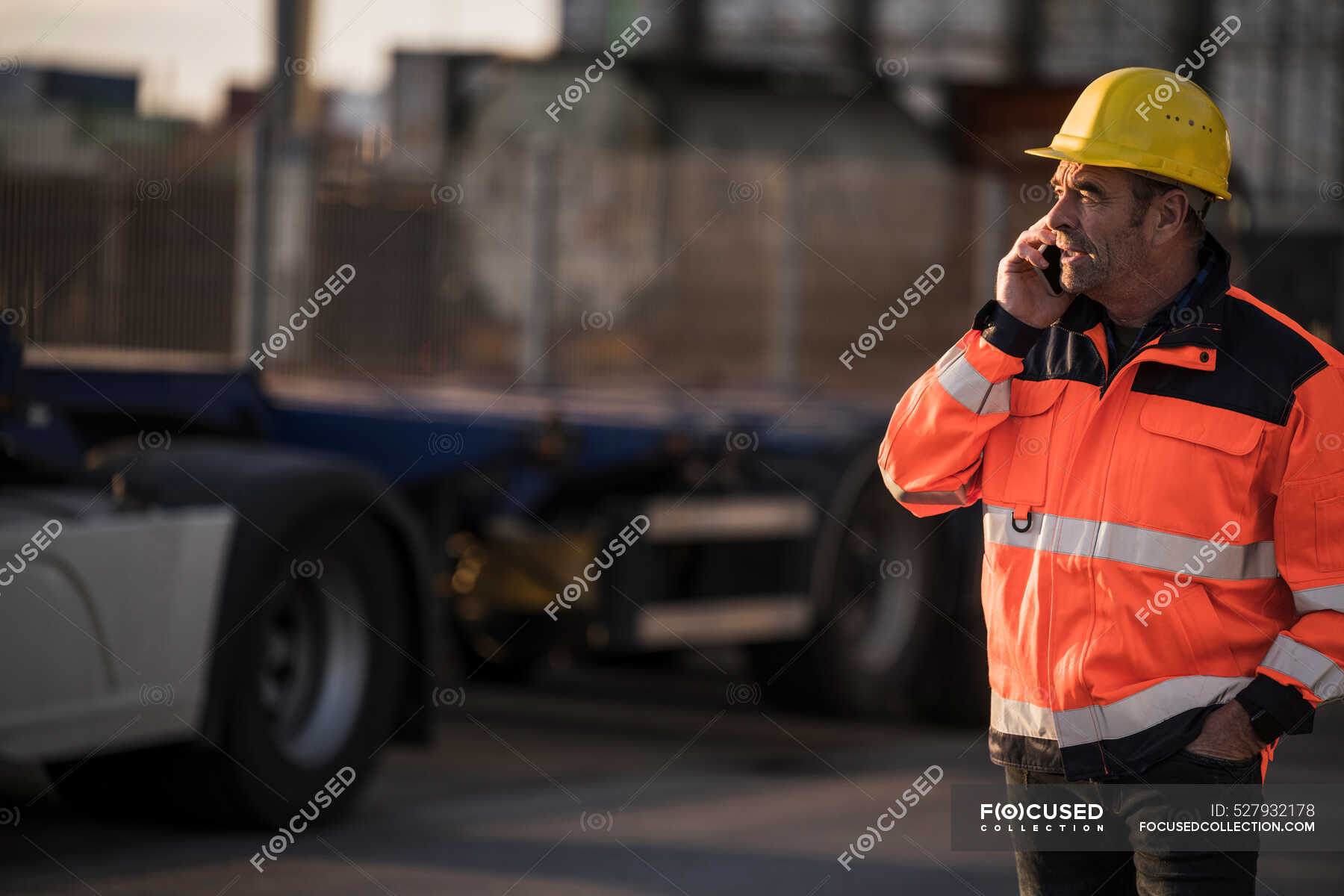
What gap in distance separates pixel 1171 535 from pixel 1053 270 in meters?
0.53

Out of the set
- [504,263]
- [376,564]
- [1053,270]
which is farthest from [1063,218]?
[504,263]

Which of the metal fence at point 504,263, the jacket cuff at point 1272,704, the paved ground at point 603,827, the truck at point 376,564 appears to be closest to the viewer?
the jacket cuff at point 1272,704

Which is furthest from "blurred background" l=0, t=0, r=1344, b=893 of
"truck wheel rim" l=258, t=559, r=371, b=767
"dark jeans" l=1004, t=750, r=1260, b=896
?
"dark jeans" l=1004, t=750, r=1260, b=896

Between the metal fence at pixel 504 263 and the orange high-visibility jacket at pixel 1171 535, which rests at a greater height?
the orange high-visibility jacket at pixel 1171 535

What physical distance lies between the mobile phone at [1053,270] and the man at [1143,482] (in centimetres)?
2

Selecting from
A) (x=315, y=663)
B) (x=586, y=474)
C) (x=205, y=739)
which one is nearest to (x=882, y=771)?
(x=586, y=474)

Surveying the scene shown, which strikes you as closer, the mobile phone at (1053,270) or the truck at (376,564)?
the mobile phone at (1053,270)

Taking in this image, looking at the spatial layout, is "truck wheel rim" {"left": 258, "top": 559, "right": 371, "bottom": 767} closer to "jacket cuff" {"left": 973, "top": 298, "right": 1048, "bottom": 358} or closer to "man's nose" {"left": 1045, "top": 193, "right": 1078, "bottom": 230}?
"jacket cuff" {"left": 973, "top": 298, "right": 1048, "bottom": 358}

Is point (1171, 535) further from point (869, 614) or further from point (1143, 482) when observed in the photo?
point (869, 614)

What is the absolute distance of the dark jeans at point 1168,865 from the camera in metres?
2.91

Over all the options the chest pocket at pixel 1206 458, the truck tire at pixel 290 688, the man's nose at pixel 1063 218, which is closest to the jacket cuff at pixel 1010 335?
the man's nose at pixel 1063 218

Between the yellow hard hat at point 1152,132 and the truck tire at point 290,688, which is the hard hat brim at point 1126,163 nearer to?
the yellow hard hat at point 1152,132

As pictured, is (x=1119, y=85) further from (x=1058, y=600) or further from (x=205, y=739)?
(x=205, y=739)

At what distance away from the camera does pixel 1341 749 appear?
8.84m
